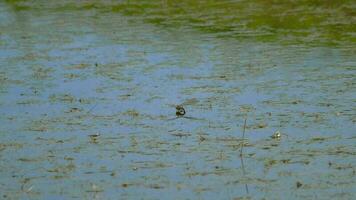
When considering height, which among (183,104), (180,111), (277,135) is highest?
(277,135)

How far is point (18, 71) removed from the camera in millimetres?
8008

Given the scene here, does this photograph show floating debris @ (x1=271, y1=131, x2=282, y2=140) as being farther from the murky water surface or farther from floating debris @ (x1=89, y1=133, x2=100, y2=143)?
floating debris @ (x1=89, y1=133, x2=100, y2=143)

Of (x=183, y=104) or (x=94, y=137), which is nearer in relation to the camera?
(x=94, y=137)

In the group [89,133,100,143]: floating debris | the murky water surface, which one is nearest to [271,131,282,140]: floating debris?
the murky water surface

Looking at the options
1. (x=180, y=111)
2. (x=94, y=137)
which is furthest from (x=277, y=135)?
(x=94, y=137)

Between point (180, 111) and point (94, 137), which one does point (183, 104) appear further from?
point (94, 137)

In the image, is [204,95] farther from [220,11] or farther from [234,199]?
[220,11]

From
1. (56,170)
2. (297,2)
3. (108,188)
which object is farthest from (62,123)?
(297,2)

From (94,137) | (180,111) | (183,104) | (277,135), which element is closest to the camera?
(277,135)

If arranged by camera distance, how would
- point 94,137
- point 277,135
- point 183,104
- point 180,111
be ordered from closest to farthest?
point 277,135 < point 94,137 < point 180,111 < point 183,104

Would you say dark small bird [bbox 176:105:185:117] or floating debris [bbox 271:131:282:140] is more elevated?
floating debris [bbox 271:131:282:140]

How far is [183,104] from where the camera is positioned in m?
6.37

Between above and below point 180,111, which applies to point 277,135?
above

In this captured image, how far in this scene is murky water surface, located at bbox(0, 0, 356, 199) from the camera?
178 inches
